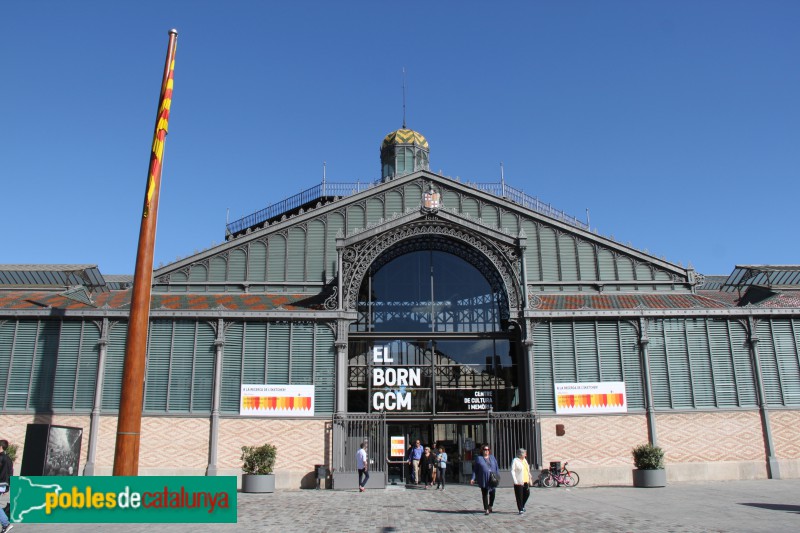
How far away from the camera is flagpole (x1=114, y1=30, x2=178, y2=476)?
17422 millimetres

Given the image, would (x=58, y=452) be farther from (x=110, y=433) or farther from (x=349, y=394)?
(x=349, y=394)

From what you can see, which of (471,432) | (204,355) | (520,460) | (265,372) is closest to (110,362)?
(204,355)

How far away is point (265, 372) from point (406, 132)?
78.9 feet

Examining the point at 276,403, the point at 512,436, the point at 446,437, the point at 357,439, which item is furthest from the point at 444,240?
the point at 276,403

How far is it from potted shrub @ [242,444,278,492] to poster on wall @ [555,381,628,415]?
525 inches

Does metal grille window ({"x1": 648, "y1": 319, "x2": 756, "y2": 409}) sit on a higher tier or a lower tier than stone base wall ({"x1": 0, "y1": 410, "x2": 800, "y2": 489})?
higher

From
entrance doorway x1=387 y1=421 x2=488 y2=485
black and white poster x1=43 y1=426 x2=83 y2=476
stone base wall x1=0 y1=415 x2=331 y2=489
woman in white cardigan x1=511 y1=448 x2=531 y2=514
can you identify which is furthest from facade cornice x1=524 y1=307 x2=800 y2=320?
black and white poster x1=43 y1=426 x2=83 y2=476

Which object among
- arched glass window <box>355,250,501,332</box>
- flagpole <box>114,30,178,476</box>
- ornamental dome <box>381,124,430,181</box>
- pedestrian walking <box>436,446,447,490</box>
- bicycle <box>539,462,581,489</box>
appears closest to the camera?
flagpole <box>114,30,178,476</box>

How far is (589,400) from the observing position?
31.2 m

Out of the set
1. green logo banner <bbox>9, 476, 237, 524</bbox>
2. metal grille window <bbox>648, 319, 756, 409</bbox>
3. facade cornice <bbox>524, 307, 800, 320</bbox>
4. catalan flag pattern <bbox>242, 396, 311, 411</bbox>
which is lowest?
green logo banner <bbox>9, 476, 237, 524</bbox>

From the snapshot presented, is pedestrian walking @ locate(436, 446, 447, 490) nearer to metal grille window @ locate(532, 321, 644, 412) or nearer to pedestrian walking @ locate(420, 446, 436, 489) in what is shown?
pedestrian walking @ locate(420, 446, 436, 489)

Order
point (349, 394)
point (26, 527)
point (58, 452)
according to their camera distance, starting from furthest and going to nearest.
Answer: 1. point (349, 394)
2. point (58, 452)
3. point (26, 527)

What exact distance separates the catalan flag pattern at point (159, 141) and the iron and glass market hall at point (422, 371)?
13.0 metres

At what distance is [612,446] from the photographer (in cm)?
3061
